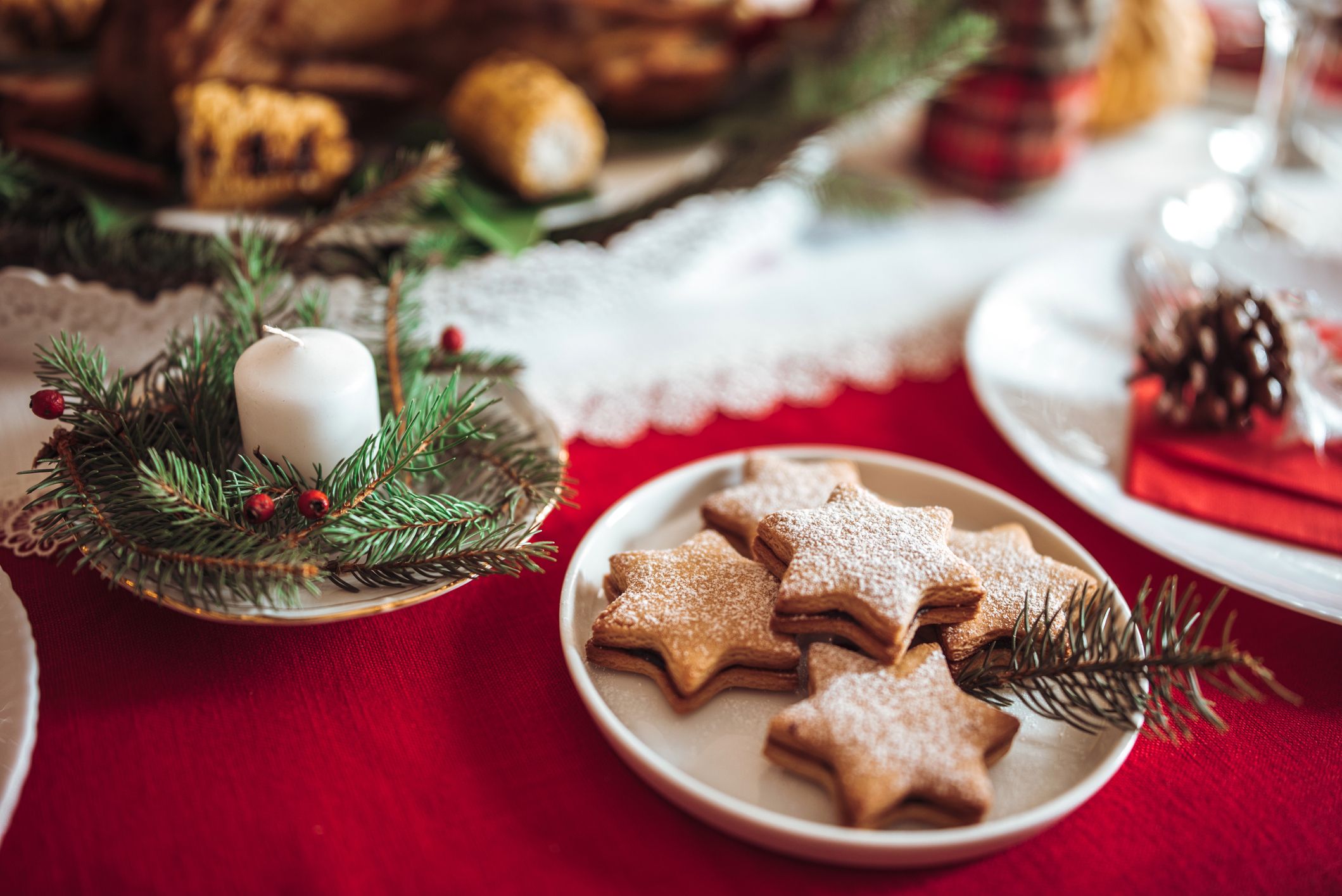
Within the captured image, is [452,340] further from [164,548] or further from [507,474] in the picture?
[164,548]

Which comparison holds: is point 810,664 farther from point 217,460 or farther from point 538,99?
point 538,99

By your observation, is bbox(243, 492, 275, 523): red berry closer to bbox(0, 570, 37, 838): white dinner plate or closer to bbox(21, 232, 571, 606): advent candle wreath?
bbox(21, 232, 571, 606): advent candle wreath

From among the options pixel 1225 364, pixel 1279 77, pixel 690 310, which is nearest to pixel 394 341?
pixel 690 310

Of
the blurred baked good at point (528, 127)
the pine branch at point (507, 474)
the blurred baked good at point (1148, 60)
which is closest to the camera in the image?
the pine branch at point (507, 474)

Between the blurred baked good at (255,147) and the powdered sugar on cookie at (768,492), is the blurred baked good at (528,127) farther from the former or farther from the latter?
the powdered sugar on cookie at (768,492)

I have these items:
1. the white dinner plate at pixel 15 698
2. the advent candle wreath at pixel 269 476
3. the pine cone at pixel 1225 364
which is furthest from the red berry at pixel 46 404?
the pine cone at pixel 1225 364

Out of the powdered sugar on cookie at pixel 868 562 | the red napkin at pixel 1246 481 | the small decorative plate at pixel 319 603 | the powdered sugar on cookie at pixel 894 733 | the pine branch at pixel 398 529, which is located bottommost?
the red napkin at pixel 1246 481
